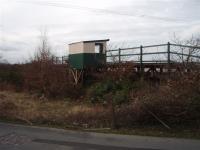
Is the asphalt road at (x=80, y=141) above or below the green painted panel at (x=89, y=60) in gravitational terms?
below

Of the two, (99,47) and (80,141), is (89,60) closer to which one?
(99,47)

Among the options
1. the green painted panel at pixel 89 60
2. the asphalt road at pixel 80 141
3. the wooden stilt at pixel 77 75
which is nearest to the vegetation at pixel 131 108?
the asphalt road at pixel 80 141

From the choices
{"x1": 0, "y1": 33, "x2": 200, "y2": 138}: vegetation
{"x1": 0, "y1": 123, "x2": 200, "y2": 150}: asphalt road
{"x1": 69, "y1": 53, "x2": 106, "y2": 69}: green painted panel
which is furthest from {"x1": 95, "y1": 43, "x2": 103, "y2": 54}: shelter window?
{"x1": 0, "y1": 123, "x2": 200, "y2": 150}: asphalt road

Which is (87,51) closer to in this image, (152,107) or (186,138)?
(152,107)

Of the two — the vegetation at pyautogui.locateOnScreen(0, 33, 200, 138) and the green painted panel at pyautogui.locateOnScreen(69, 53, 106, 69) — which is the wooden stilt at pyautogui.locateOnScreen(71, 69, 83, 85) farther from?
the vegetation at pyautogui.locateOnScreen(0, 33, 200, 138)

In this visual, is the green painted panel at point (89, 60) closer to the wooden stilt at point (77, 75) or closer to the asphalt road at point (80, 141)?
the wooden stilt at point (77, 75)

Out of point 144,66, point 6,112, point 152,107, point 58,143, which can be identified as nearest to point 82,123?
point 152,107

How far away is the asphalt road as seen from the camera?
1181 cm

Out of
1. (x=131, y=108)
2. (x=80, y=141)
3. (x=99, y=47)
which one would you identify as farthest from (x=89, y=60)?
(x=80, y=141)

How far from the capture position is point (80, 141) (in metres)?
12.8

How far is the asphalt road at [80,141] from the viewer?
11.8 metres

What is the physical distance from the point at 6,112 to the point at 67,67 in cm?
1465

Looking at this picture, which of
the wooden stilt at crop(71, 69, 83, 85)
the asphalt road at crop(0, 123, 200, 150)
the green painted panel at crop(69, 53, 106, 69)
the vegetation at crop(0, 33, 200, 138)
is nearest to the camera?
the asphalt road at crop(0, 123, 200, 150)

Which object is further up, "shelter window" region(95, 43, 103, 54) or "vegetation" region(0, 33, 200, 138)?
"shelter window" region(95, 43, 103, 54)
